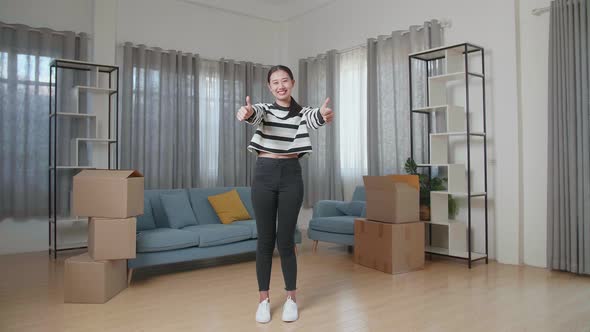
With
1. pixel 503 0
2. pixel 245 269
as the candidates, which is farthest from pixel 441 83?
pixel 245 269

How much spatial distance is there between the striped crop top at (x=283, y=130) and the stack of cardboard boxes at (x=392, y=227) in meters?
1.54

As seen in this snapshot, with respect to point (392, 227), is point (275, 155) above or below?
above

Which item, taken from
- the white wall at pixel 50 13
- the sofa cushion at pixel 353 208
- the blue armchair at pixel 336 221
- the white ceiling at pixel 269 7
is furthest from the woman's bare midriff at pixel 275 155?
the white ceiling at pixel 269 7

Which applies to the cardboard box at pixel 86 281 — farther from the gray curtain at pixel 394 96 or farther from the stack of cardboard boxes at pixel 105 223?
the gray curtain at pixel 394 96

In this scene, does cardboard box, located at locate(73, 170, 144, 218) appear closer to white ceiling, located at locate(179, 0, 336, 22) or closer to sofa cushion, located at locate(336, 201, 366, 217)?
sofa cushion, located at locate(336, 201, 366, 217)

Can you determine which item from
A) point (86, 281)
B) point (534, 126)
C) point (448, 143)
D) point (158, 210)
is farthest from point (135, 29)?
point (534, 126)

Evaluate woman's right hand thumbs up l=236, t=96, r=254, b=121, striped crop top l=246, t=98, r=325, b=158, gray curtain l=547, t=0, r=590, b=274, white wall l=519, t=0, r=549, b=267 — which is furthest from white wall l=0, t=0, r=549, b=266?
woman's right hand thumbs up l=236, t=96, r=254, b=121

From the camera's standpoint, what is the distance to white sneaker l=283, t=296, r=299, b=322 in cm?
245

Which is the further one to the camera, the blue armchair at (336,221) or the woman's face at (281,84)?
the blue armchair at (336,221)

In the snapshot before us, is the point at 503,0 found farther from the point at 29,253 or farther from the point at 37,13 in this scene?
the point at 29,253

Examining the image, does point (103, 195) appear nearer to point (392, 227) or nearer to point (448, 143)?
point (392, 227)

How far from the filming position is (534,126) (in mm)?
3852

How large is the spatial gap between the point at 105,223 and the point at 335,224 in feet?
7.16

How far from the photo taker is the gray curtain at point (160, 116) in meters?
5.21
